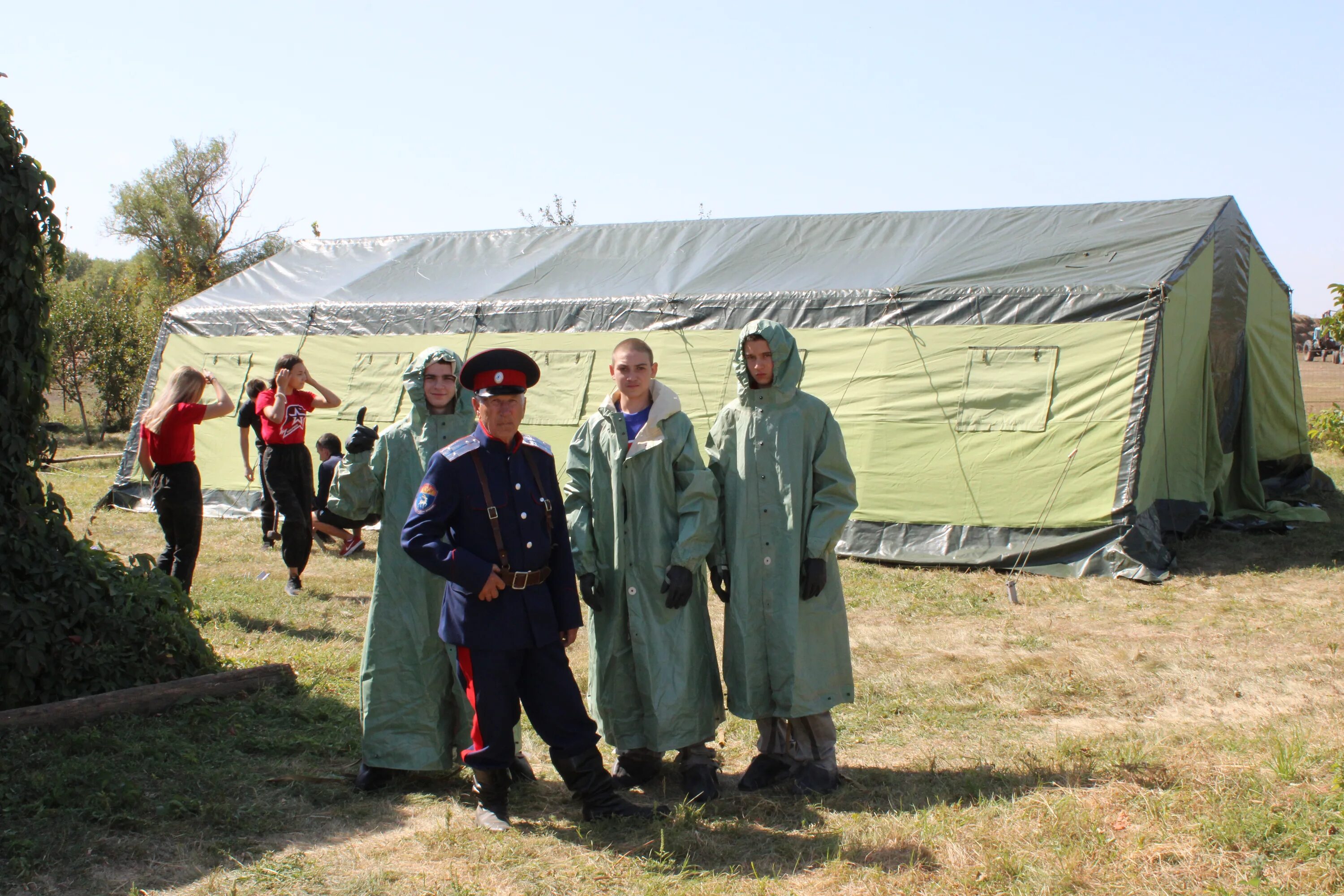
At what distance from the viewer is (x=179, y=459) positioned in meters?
6.32

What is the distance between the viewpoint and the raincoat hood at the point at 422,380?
4102 millimetres

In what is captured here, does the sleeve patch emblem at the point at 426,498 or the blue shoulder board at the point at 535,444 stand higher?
the blue shoulder board at the point at 535,444

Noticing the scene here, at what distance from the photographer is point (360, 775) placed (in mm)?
4055

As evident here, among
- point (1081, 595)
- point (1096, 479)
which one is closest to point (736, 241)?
point (1096, 479)

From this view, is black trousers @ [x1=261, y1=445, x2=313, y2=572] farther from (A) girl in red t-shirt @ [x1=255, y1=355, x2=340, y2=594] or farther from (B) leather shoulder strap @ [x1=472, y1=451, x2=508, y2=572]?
(B) leather shoulder strap @ [x1=472, y1=451, x2=508, y2=572]

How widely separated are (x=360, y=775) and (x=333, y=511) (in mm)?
1004

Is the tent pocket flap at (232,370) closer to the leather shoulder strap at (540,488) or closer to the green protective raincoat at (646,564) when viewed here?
the green protective raincoat at (646,564)

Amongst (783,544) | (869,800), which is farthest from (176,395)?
(869,800)

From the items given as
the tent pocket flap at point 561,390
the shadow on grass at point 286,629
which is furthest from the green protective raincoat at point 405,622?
the tent pocket flap at point 561,390

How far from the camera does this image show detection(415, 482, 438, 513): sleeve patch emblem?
353 centimetres

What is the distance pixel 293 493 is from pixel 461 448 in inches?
175

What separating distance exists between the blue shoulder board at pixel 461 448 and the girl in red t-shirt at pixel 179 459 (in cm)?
320

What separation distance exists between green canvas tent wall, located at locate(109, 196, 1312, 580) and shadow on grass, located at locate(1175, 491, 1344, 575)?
0.30m

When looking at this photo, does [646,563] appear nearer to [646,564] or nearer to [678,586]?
[646,564]
